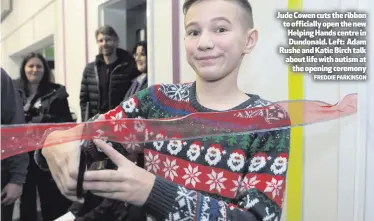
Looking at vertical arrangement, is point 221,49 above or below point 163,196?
above

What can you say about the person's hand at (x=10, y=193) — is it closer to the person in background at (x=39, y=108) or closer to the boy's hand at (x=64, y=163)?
the person in background at (x=39, y=108)

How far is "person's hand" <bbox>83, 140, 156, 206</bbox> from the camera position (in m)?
0.35

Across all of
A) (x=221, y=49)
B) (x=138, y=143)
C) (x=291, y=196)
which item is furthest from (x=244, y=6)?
(x=291, y=196)

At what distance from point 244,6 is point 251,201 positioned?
0.73 feet

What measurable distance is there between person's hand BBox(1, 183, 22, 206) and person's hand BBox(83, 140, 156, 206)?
17cm

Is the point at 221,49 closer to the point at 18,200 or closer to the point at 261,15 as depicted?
the point at 261,15

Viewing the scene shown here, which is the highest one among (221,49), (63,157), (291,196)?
(221,49)

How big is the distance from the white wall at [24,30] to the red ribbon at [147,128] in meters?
0.10

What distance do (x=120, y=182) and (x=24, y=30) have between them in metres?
0.27

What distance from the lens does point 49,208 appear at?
480 mm

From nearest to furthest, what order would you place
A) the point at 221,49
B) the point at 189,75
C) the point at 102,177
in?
1. the point at 102,177
2. the point at 221,49
3. the point at 189,75

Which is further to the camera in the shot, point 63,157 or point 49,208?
point 49,208

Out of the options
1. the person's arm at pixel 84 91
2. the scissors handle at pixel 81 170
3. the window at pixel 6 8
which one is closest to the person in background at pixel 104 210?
the scissors handle at pixel 81 170

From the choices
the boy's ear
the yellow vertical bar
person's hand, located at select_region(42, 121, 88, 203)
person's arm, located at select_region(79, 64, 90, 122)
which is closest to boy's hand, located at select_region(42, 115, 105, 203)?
person's hand, located at select_region(42, 121, 88, 203)
